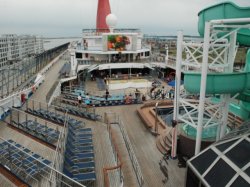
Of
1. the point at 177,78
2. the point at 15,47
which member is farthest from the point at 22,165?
the point at 15,47

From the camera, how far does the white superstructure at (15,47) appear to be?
81188 mm

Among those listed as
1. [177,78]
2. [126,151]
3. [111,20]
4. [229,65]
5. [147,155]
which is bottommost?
[147,155]

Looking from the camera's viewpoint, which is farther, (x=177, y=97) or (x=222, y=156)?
(x=177, y=97)

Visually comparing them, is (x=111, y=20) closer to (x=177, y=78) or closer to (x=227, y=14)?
(x=177, y=78)

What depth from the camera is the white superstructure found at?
266ft

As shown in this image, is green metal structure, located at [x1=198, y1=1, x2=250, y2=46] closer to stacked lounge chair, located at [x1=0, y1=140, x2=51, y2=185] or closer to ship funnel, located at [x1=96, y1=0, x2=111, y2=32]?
stacked lounge chair, located at [x1=0, y1=140, x2=51, y2=185]

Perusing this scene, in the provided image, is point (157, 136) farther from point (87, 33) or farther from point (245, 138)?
point (87, 33)

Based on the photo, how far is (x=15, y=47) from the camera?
9138 cm

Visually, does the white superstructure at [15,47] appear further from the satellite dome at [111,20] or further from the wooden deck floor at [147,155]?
the wooden deck floor at [147,155]

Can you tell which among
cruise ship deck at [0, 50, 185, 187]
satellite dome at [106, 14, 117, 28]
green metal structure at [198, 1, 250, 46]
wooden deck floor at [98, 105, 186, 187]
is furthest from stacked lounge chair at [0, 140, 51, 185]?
satellite dome at [106, 14, 117, 28]

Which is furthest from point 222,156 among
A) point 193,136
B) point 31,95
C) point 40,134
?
point 31,95

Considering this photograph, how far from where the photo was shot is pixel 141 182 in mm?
9578

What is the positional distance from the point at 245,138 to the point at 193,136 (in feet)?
13.1

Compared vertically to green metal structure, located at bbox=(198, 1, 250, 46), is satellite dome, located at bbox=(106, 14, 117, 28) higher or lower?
higher
